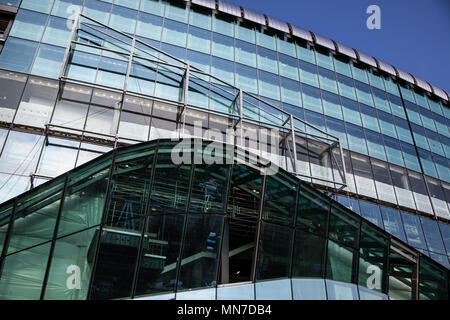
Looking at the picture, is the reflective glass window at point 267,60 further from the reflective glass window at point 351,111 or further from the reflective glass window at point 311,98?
the reflective glass window at point 351,111

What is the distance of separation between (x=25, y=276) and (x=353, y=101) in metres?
25.3

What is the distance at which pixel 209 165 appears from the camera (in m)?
12.8

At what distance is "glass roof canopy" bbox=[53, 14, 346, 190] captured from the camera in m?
20.3

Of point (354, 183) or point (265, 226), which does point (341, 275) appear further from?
point (354, 183)

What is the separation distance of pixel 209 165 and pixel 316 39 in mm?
21441

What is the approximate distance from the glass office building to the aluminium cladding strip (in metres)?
0.16

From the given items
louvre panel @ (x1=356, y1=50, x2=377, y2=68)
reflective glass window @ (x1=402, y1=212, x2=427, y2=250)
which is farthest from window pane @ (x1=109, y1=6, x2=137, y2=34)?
reflective glass window @ (x1=402, y1=212, x2=427, y2=250)

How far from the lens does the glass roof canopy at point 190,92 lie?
2028cm

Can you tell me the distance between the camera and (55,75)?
1956 cm

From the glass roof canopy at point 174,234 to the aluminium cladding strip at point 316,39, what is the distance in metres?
17.5

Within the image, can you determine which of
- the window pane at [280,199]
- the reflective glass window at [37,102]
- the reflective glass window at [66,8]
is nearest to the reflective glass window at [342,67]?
the window pane at [280,199]

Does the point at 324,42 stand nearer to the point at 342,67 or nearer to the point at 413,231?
the point at 342,67

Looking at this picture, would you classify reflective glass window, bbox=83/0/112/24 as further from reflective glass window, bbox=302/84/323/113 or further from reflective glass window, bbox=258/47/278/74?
reflective glass window, bbox=302/84/323/113

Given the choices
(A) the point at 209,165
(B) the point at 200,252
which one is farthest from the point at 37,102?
(B) the point at 200,252
